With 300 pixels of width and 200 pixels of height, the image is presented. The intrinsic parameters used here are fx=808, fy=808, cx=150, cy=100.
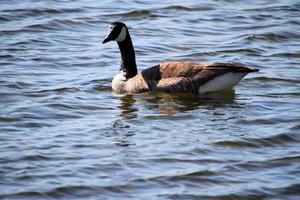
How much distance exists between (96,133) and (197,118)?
157 cm

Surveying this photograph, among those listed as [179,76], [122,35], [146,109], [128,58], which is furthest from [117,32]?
[146,109]

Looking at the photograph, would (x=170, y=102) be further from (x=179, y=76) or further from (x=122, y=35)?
(x=122, y=35)

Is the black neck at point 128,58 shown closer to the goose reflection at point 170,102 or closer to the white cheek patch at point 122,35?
the white cheek patch at point 122,35

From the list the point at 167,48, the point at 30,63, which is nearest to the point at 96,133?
the point at 30,63

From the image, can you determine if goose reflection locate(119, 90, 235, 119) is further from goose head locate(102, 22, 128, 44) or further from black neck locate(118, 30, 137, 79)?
goose head locate(102, 22, 128, 44)

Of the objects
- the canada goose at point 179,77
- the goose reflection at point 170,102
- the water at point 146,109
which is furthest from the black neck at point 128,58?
the goose reflection at point 170,102

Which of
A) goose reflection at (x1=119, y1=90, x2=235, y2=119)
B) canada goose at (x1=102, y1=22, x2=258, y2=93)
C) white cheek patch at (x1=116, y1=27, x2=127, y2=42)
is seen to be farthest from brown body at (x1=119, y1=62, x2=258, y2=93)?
white cheek patch at (x1=116, y1=27, x2=127, y2=42)

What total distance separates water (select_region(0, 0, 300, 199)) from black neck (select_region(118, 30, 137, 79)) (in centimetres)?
43

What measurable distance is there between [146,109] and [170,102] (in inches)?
24.3

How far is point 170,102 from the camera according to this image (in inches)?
491

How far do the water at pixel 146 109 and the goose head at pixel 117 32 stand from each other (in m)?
0.74

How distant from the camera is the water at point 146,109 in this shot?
344 inches

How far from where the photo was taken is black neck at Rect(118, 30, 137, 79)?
13758mm

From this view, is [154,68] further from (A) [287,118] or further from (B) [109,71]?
(A) [287,118]
